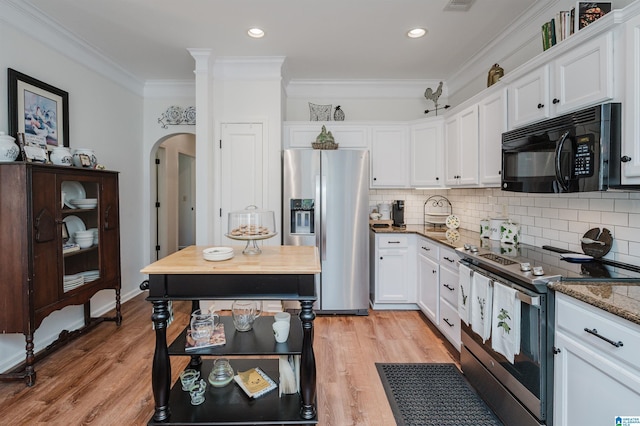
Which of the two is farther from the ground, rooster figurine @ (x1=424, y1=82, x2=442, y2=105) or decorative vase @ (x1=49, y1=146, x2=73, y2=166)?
rooster figurine @ (x1=424, y1=82, x2=442, y2=105)

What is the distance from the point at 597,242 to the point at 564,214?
1.29 feet

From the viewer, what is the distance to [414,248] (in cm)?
387

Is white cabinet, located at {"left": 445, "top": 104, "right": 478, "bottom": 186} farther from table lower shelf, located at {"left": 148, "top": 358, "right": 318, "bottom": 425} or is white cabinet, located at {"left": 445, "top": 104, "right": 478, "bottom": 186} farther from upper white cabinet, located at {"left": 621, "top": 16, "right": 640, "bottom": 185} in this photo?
table lower shelf, located at {"left": 148, "top": 358, "right": 318, "bottom": 425}

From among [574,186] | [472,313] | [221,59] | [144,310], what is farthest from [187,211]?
[574,186]

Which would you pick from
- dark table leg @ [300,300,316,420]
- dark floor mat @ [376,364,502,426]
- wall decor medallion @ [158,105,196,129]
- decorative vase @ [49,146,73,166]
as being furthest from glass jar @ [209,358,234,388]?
wall decor medallion @ [158,105,196,129]

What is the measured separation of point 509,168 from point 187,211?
684 centimetres

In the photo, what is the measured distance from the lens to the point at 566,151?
6.05ft

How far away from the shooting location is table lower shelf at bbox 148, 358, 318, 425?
5.90 ft

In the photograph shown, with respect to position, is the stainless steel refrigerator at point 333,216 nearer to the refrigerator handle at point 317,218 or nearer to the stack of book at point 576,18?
the refrigerator handle at point 317,218

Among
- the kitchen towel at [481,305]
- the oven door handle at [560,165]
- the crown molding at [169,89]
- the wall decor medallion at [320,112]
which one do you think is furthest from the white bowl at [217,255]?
the crown molding at [169,89]

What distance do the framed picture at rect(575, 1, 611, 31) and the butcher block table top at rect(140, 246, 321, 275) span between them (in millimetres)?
2037

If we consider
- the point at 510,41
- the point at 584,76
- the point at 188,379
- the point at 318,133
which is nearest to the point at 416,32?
the point at 510,41

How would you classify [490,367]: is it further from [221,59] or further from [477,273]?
[221,59]

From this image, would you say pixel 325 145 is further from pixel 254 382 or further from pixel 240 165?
pixel 254 382
